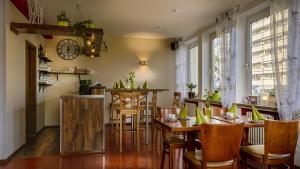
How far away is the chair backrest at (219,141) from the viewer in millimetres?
2193

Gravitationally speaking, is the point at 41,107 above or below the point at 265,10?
below

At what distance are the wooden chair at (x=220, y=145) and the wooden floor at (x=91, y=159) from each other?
1.39 metres

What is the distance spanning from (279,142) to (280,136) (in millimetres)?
62

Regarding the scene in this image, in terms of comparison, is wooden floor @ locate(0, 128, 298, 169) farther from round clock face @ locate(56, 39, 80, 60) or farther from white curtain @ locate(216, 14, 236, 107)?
round clock face @ locate(56, 39, 80, 60)

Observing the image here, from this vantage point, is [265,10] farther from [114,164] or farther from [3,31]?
[3,31]

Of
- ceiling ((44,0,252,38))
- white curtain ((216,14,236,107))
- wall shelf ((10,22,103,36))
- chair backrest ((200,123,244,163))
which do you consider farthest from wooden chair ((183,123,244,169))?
ceiling ((44,0,252,38))

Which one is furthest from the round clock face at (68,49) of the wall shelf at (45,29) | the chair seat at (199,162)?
the chair seat at (199,162)

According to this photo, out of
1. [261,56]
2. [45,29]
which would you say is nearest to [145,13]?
[45,29]

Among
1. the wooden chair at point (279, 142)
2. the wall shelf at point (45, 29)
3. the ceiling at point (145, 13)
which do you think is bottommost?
the wooden chair at point (279, 142)

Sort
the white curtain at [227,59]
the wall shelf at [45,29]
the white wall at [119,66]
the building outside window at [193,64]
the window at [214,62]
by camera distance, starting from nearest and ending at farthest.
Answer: the wall shelf at [45,29]
the white curtain at [227,59]
the window at [214,62]
the white wall at [119,66]
the building outside window at [193,64]

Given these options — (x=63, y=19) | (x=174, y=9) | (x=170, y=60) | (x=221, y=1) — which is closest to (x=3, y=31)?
(x=63, y=19)

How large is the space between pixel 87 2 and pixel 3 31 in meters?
1.48

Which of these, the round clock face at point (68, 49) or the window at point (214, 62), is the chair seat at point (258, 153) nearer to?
the window at point (214, 62)

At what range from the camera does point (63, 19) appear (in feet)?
13.8
